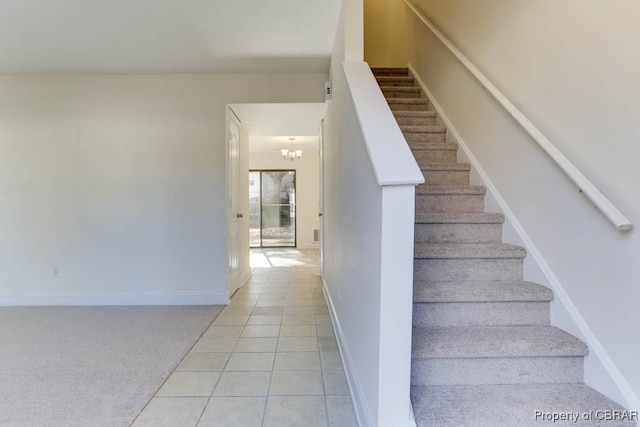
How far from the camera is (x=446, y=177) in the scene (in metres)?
2.64

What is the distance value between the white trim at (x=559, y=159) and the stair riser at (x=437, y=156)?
625mm

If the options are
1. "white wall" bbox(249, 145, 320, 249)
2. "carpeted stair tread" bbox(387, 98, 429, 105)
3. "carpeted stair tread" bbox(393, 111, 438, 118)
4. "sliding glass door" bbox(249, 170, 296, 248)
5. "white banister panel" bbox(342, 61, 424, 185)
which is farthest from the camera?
"sliding glass door" bbox(249, 170, 296, 248)

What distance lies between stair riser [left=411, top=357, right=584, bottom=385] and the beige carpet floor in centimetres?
155

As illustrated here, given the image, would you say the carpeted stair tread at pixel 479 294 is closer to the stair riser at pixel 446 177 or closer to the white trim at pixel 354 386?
Answer: the white trim at pixel 354 386

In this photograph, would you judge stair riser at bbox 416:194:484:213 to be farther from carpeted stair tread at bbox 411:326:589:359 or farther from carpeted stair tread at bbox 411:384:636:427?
carpeted stair tread at bbox 411:384:636:427

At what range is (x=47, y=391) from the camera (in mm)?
1939

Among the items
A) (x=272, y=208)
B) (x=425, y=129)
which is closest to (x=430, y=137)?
(x=425, y=129)

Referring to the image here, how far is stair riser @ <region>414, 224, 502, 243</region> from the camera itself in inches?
85.7

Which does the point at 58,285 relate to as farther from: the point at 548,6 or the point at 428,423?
the point at 548,6

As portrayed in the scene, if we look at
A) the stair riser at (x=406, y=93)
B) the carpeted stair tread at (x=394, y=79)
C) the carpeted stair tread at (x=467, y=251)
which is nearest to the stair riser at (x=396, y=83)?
the carpeted stair tread at (x=394, y=79)

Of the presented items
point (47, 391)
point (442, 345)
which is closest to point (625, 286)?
point (442, 345)

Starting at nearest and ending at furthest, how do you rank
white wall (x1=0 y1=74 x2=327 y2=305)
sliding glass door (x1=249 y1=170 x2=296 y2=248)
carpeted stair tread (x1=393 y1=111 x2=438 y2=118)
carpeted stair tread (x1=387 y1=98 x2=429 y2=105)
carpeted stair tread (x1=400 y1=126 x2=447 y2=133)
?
1. carpeted stair tread (x1=400 y1=126 x2=447 y2=133)
2. carpeted stair tread (x1=393 y1=111 x2=438 y2=118)
3. carpeted stair tread (x1=387 y1=98 x2=429 y2=105)
4. white wall (x1=0 y1=74 x2=327 y2=305)
5. sliding glass door (x1=249 y1=170 x2=296 y2=248)

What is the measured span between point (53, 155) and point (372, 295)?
396 centimetres

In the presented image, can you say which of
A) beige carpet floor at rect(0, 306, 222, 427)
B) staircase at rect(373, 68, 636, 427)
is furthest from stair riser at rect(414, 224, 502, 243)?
beige carpet floor at rect(0, 306, 222, 427)
